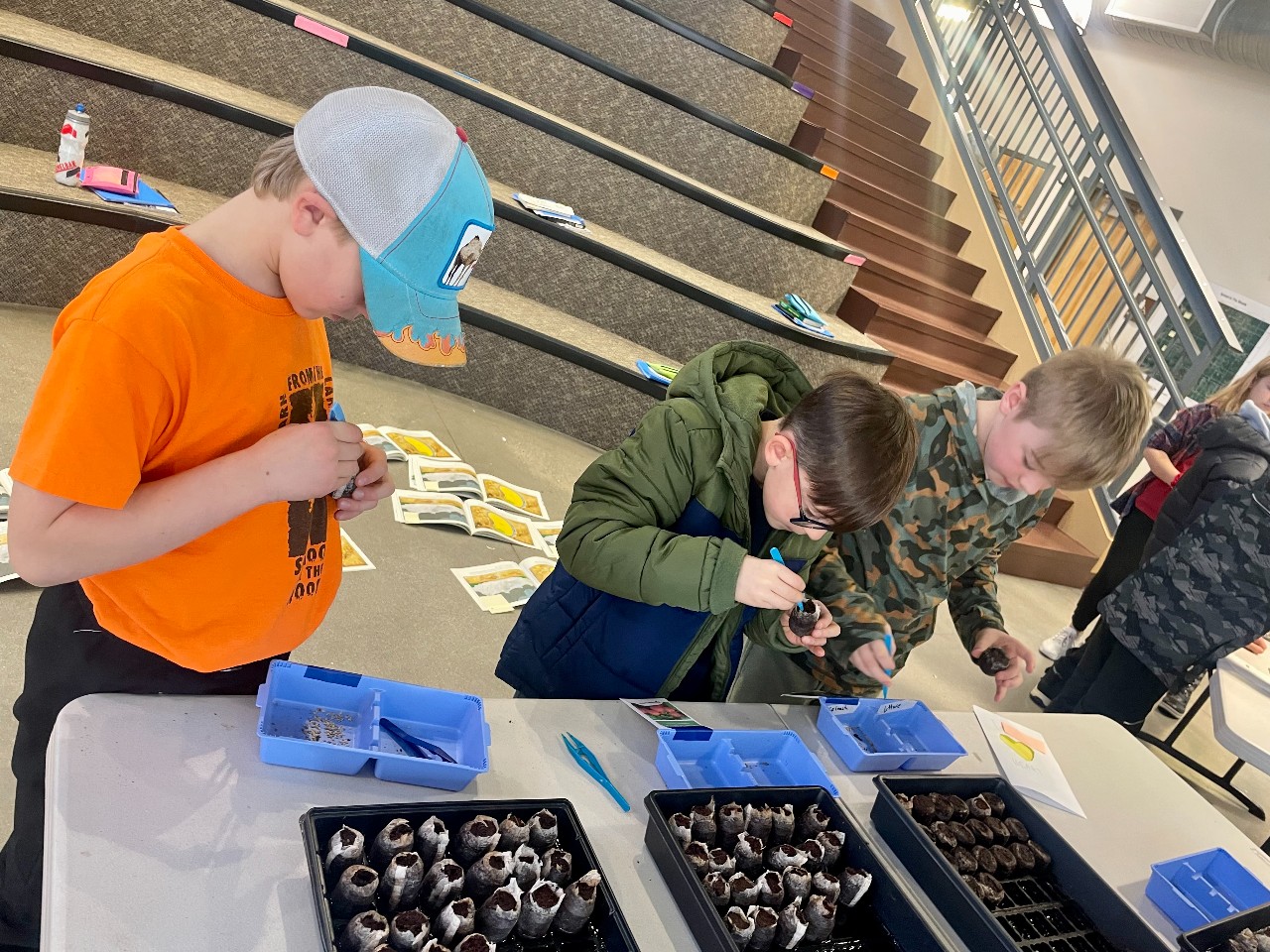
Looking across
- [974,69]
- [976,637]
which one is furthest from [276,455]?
[974,69]

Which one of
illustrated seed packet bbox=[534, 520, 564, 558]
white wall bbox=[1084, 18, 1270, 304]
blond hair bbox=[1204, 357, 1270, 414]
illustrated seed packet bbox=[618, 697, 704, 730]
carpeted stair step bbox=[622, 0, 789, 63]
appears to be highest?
white wall bbox=[1084, 18, 1270, 304]

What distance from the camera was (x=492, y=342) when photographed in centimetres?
346

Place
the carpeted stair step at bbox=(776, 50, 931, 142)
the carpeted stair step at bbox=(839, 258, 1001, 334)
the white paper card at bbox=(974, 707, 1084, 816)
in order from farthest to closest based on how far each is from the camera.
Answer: the carpeted stair step at bbox=(776, 50, 931, 142)
the carpeted stair step at bbox=(839, 258, 1001, 334)
the white paper card at bbox=(974, 707, 1084, 816)

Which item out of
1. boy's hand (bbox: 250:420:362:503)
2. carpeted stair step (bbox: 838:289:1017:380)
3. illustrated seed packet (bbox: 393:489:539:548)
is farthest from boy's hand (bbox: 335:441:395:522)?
A: carpeted stair step (bbox: 838:289:1017:380)

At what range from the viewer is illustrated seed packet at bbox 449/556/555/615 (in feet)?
8.43

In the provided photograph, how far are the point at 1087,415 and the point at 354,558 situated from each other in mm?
1887

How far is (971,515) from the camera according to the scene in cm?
164

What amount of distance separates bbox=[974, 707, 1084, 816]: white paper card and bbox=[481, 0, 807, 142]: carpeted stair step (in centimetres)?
379

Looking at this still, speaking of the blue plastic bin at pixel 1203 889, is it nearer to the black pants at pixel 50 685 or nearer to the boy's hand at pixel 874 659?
the boy's hand at pixel 874 659

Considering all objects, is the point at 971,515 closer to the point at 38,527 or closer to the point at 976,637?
the point at 976,637

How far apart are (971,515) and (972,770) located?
0.45 metres

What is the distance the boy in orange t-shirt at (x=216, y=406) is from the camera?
0.80 meters

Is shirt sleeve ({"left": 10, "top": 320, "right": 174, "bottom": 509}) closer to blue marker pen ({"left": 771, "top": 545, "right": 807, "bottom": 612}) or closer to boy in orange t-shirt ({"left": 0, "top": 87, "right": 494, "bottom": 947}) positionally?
boy in orange t-shirt ({"left": 0, "top": 87, "right": 494, "bottom": 947})

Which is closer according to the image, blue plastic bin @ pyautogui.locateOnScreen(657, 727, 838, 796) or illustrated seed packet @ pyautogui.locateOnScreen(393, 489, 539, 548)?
blue plastic bin @ pyautogui.locateOnScreen(657, 727, 838, 796)
